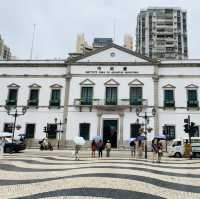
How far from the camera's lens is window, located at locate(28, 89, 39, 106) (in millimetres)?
36625

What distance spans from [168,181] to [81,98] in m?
26.3

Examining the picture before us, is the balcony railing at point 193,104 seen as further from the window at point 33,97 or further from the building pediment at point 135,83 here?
the window at point 33,97

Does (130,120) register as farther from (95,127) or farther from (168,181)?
(168,181)

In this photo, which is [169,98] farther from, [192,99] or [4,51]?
[4,51]

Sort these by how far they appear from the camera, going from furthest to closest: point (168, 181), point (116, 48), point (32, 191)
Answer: point (116, 48)
point (168, 181)
point (32, 191)

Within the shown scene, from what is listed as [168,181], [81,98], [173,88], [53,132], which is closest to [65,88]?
[81,98]

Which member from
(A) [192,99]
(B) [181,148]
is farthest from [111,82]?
(B) [181,148]

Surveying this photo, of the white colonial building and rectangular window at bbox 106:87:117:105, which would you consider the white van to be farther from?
rectangular window at bbox 106:87:117:105

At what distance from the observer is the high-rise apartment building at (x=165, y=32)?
99.9 m

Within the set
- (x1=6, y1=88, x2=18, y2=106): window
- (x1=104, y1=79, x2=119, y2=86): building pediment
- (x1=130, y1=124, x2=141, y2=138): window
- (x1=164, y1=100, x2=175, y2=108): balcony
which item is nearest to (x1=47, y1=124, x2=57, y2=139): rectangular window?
(x1=6, y1=88, x2=18, y2=106): window

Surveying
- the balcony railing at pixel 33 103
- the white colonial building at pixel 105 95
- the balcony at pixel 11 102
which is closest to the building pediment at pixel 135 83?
the white colonial building at pixel 105 95

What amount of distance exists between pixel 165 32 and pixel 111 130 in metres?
75.1

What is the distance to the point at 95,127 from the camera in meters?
34.8

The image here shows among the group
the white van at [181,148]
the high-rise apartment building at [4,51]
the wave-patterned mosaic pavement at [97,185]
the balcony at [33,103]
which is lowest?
the wave-patterned mosaic pavement at [97,185]
